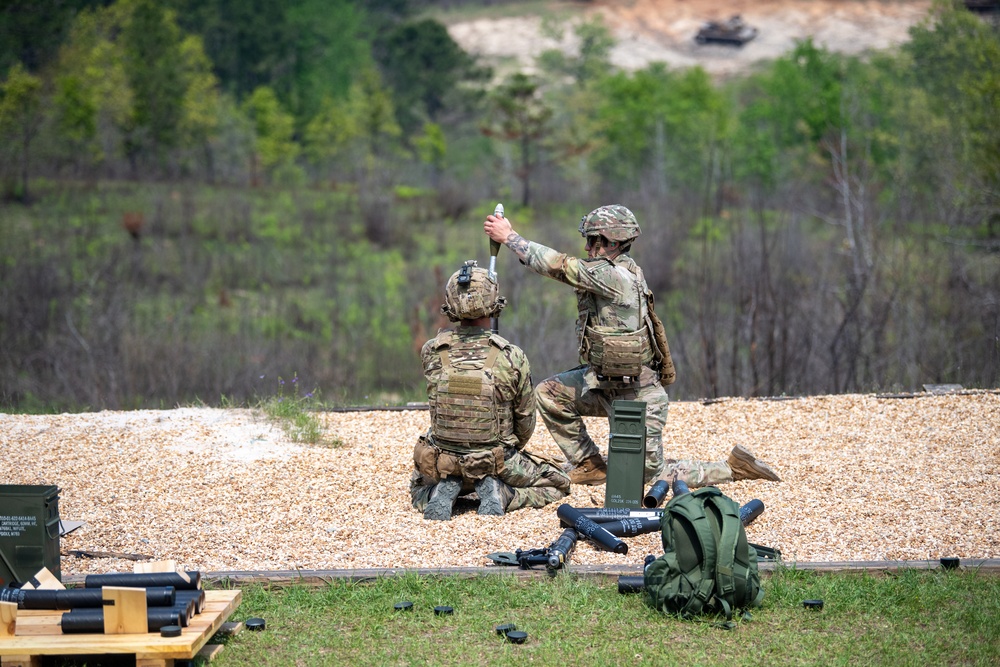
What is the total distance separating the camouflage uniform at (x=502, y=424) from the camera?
7312 mm

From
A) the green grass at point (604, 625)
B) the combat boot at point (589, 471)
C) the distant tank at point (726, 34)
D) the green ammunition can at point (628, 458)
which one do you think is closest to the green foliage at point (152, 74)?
the combat boot at point (589, 471)

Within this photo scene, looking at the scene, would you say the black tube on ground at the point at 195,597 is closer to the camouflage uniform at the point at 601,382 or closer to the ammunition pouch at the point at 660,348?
the camouflage uniform at the point at 601,382

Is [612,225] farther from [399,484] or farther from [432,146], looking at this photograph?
[432,146]

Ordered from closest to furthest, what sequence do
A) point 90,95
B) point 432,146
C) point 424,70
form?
point 90,95 → point 432,146 → point 424,70

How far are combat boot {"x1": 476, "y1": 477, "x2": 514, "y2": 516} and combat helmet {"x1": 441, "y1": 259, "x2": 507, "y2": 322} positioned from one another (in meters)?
1.10

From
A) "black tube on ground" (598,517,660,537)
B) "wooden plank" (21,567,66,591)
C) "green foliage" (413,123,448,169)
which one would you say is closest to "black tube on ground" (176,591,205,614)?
"wooden plank" (21,567,66,591)

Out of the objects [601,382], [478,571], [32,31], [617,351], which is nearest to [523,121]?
[32,31]

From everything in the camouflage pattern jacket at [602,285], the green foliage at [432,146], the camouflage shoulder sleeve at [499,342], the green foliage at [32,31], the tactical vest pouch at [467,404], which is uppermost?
the green foliage at [32,31]

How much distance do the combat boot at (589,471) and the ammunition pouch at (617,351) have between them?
0.77 metres

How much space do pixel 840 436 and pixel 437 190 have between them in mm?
30116

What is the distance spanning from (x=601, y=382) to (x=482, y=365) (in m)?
1.04

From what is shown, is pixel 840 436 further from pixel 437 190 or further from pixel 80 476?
pixel 437 190

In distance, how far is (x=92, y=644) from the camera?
500 centimetres

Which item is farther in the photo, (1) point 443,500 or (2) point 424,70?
(2) point 424,70
